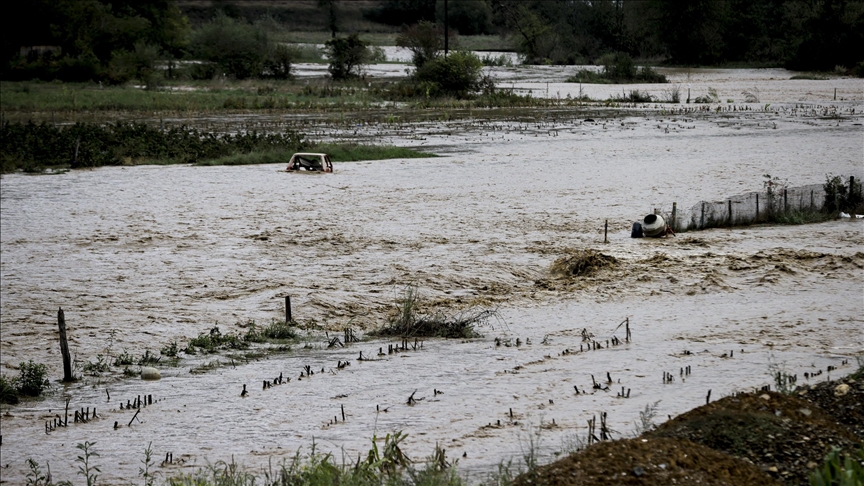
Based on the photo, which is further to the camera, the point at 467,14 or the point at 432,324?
the point at 467,14

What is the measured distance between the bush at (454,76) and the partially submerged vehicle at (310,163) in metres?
22.9

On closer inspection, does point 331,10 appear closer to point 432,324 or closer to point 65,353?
point 432,324

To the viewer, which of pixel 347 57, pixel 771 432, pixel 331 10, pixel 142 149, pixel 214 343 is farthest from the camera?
pixel 331 10

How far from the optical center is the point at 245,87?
167ft

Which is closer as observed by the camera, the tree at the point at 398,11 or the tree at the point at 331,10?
the tree at the point at 331,10

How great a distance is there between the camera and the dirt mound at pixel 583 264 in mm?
12820

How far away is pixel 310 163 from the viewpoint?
74.7ft

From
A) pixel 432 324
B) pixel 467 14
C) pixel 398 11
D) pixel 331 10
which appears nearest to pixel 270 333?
pixel 432 324

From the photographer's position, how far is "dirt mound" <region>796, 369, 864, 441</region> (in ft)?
19.6

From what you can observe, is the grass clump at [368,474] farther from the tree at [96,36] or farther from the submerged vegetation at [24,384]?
the tree at [96,36]

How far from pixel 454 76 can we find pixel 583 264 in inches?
1334

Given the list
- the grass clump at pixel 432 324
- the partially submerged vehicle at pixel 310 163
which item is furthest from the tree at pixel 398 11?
the grass clump at pixel 432 324

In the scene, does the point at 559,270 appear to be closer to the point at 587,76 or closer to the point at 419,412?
the point at 419,412

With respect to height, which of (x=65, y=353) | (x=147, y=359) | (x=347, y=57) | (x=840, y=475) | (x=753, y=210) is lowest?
(x=147, y=359)
